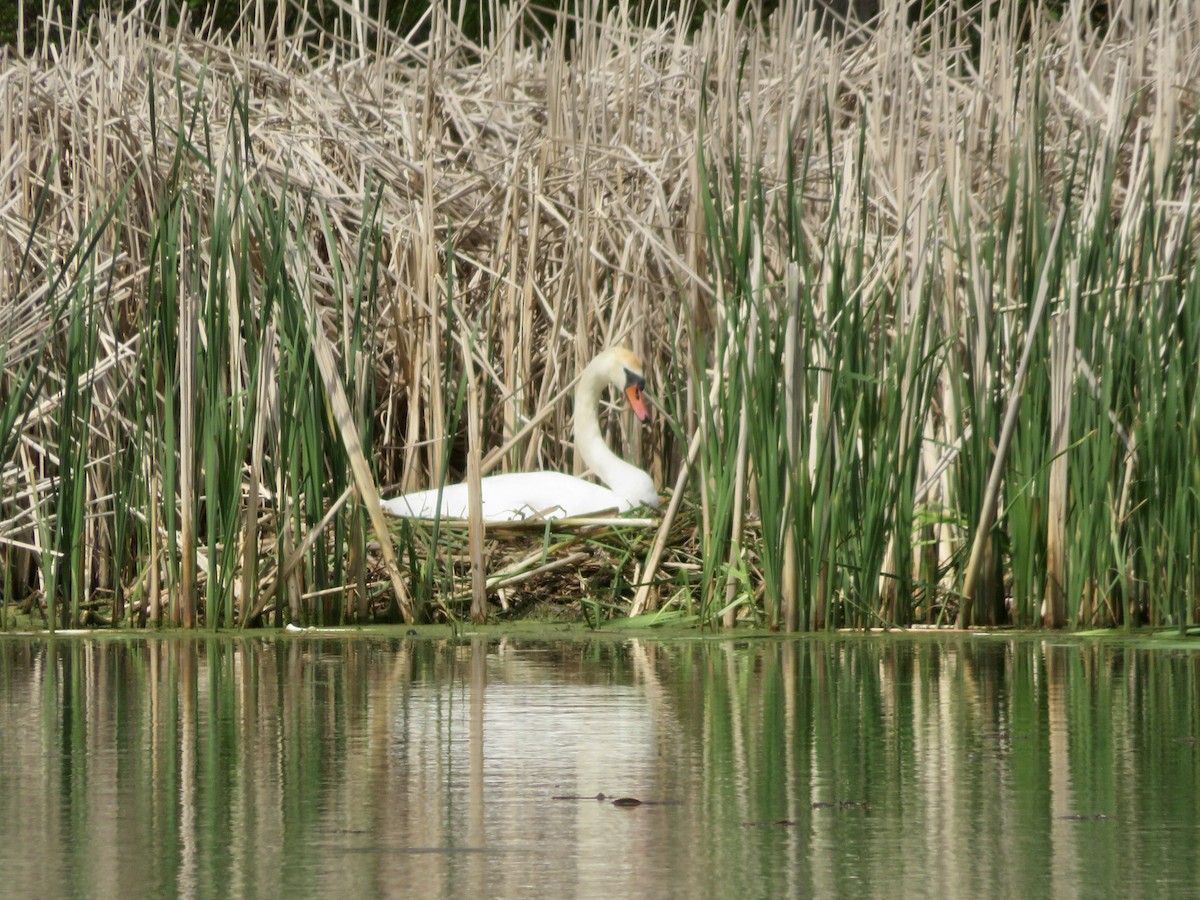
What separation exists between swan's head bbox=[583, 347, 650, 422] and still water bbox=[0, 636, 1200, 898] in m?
1.59

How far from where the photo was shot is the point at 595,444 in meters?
7.45

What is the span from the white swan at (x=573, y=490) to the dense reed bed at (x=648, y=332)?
0.43 ft

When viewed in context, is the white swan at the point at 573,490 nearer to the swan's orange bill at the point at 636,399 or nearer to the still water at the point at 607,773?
the swan's orange bill at the point at 636,399

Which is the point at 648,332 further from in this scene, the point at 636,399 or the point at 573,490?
the point at 573,490

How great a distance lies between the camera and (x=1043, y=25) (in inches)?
268

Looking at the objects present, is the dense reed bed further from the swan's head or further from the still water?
the still water

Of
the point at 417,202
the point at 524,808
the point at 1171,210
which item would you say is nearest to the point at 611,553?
the point at 417,202

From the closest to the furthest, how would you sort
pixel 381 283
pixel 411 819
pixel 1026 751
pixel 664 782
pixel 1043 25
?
1. pixel 411 819
2. pixel 664 782
3. pixel 1026 751
4. pixel 1043 25
5. pixel 381 283

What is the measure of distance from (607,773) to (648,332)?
13.4 ft

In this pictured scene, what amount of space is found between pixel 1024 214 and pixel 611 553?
1.88 meters

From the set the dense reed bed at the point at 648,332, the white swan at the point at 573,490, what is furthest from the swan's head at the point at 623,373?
the dense reed bed at the point at 648,332

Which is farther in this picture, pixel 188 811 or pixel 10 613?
pixel 10 613

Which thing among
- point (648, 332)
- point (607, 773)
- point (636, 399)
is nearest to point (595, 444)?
point (636, 399)

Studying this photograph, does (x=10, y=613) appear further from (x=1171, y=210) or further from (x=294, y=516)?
(x=1171, y=210)
